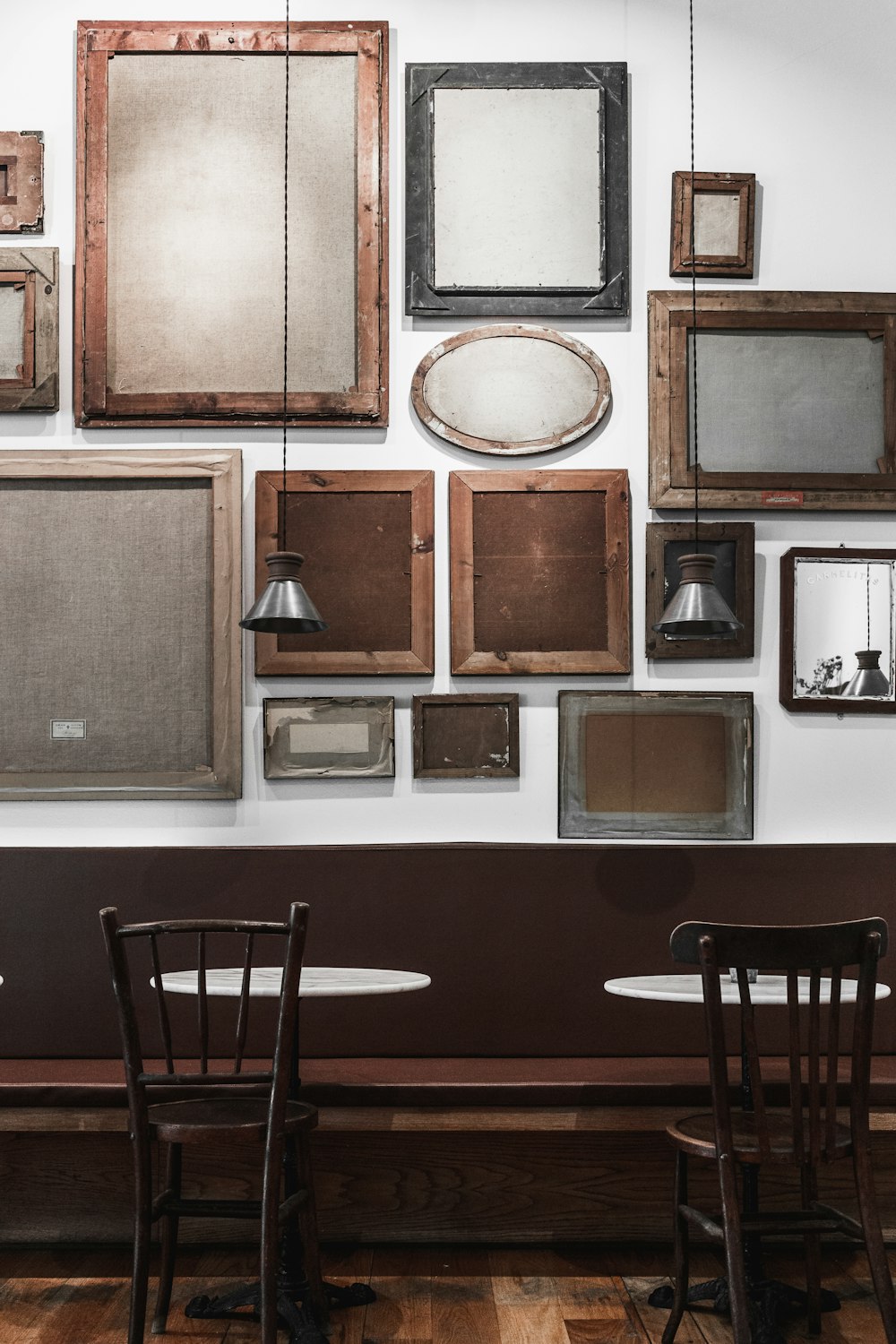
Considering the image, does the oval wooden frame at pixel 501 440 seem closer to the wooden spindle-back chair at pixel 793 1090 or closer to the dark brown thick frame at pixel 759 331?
the dark brown thick frame at pixel 759 331

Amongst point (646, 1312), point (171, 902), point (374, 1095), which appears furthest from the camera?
point (171, 902)

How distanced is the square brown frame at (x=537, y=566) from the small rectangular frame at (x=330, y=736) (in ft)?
1.02

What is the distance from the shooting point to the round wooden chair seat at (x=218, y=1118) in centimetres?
231

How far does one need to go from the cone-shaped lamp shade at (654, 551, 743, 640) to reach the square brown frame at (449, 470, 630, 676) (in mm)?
387

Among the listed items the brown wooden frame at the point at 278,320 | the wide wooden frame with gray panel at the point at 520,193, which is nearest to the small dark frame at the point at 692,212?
the wide wooden frame with gray panel at the point at 520,193

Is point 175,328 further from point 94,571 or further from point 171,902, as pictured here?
point 171,902

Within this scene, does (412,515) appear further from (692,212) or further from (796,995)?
(796,995)

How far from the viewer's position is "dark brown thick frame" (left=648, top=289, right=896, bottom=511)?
12.1ft

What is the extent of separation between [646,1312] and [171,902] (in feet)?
5.69

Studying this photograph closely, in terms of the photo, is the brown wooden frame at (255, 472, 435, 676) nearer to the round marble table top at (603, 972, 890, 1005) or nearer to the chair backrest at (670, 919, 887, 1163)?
the round marble table top at (603, 972, 890, 1005)

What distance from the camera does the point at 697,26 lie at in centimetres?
378

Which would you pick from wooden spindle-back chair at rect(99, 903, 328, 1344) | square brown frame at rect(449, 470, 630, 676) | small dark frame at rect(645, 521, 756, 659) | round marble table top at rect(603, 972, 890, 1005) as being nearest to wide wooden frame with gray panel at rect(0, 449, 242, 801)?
square brown frame at rect(449, 470, 630, 676)

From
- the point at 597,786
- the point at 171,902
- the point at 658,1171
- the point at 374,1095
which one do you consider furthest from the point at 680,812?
the point at 171,902

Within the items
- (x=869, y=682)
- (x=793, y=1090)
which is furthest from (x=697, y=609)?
(x=793, y=1090)
